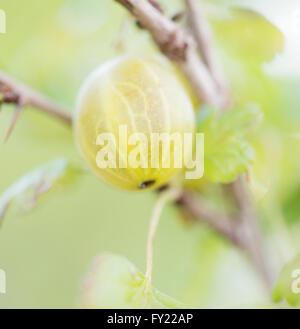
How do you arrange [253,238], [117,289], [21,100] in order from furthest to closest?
[253,238], [21,100], [117,289]

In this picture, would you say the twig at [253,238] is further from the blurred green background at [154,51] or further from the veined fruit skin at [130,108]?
the veined fruit skin at [130,108]

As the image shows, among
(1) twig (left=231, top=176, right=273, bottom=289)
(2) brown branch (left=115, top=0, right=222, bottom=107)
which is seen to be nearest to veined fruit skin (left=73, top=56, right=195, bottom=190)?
(2) brown branch (left=115, top=0, right=222, bottom=107)

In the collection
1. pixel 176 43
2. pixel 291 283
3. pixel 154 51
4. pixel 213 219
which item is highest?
pixel 176 43

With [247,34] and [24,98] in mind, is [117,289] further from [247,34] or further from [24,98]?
[247,34]

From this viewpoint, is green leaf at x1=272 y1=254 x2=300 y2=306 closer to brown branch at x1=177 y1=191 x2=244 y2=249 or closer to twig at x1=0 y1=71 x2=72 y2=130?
brown branch at x1=177 y1=191 x2=244 y2=249

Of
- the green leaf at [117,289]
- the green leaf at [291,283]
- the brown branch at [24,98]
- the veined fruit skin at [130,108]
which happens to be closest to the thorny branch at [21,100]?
the brown branch at [24,98]

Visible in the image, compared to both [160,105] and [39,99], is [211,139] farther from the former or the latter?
[39,99]

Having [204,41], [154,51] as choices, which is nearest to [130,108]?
[204,41]
